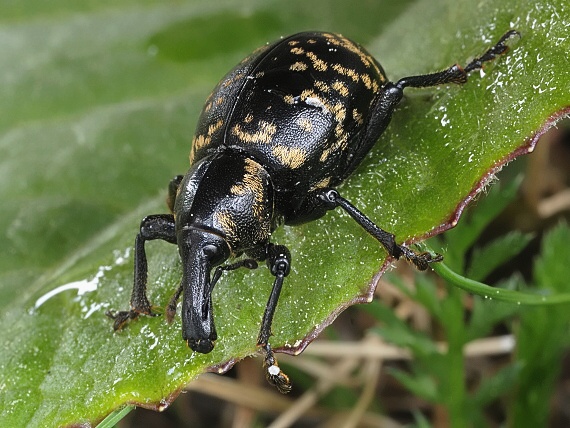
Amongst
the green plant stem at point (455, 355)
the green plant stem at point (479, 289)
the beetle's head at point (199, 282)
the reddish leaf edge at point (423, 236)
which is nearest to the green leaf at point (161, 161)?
the reddish leaf edge at point (423, 236)

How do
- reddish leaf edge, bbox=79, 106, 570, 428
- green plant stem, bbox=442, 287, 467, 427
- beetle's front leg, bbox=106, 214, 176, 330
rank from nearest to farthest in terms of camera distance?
reddish leaf edge, bbox=79, 106, 570, 428 < beetle's front leg, bbox=106, 214, 176, 330 < green plant stem, bbox=442, 287, 467, 427

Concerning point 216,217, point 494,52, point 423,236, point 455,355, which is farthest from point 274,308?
point 494,52

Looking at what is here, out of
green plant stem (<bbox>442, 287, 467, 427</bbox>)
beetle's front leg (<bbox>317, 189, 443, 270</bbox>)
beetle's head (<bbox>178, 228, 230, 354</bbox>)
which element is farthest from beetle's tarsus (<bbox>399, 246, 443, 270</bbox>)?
beetle's head (<bbox>178, 228, 230, 354</bbox>)

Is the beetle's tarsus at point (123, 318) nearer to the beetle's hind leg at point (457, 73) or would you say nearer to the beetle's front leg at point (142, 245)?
the beetle's front leg at point (142, 245)

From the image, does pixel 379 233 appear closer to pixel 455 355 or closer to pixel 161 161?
pixel 455 355

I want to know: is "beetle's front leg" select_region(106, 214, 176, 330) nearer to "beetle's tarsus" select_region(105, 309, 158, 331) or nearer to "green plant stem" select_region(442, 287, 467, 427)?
"beetle's tarsus" select_region(105, 309, 158, 331)

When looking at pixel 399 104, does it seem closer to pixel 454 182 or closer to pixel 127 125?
pixel 454 182
